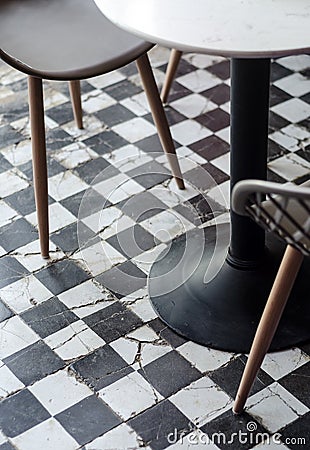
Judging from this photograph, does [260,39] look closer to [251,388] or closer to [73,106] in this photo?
Result: [251,388]

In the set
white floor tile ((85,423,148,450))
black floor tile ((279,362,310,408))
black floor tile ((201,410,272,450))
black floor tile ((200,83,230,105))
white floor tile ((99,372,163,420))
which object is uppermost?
black floor tile ((200,83,230,105))

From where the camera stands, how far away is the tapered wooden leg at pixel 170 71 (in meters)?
3.33

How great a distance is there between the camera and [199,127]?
3.30 metres

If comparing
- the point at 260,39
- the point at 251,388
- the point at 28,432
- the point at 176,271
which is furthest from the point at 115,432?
the point at 260,39

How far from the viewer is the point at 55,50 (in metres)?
2.64

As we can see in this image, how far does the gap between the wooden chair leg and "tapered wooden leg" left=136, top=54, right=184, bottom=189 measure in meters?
0.94

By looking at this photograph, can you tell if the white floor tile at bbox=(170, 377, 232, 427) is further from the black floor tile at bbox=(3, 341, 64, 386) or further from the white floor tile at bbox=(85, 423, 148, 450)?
the black floor tile at bbox=(3, 341, 64, 386)

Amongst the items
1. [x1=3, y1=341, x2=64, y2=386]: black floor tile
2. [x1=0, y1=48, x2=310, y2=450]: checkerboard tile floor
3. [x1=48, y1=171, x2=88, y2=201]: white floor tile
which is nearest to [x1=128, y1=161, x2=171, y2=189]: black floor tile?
[x1=0, y1=48, x2=310, y2=450]: checkerboard tile floor

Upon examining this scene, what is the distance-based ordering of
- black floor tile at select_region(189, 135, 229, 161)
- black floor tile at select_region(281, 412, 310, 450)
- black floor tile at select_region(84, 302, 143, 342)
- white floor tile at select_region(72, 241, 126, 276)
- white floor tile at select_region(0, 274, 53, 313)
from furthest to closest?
black floor tile at select_region(189, 135, 229, 161), white floor tile at select_region(72, 241, 126, 276), white floor tile at select_region(0, 274, 53, 313), black floor tile at select_region(84, 302, 143, 342), black floor tile at select_region(281, 412, 310, 450)

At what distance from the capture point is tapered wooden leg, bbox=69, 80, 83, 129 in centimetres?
319

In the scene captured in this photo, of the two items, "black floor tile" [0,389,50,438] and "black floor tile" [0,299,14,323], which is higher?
"black floor tile" [0,299,14,323]

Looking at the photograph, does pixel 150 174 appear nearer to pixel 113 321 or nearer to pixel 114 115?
pixel 114 115

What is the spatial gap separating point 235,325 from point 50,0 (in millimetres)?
1194

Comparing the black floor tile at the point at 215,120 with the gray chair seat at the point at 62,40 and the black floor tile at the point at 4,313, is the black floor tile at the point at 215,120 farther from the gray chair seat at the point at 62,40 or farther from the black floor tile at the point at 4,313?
the black floor tile at the point at 4,313
